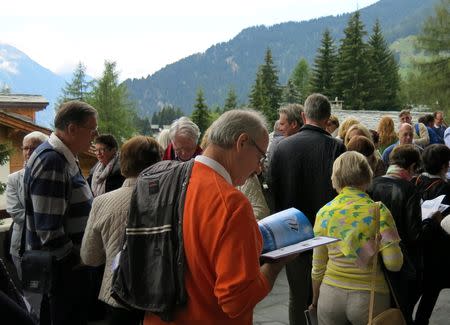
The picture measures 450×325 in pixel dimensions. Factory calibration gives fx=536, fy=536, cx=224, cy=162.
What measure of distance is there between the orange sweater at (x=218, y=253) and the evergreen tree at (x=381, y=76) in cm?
7624

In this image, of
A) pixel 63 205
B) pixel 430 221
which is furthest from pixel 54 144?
pixel 430 221

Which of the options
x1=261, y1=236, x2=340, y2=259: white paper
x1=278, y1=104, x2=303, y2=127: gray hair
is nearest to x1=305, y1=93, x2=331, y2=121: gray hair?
x1=278, y1=104, x2=303, y2=127: gray hair

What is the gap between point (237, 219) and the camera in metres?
1.91

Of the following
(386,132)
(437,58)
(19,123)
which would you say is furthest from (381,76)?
(386,132)

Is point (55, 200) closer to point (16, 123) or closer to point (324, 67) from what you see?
point (16, 123)

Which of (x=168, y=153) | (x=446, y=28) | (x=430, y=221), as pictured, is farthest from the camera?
(x=446, y=28)

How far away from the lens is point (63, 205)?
3.36 meters

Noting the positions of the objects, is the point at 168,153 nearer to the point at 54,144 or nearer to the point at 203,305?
the point at 54,144

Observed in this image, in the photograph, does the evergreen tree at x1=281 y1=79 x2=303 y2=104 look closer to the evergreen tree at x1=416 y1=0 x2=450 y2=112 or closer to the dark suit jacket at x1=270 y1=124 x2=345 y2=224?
the evergreen tree at x1=416 y1=0 x2=450 y2=112

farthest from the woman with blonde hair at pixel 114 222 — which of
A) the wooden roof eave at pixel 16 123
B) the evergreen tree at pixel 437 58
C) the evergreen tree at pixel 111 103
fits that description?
the evergreen tree at pixel 111 103

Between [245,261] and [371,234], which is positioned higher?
[245,261]

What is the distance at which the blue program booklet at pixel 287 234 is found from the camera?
7.18ft

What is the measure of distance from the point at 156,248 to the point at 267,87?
89.6m

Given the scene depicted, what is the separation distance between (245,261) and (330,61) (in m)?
79.5
